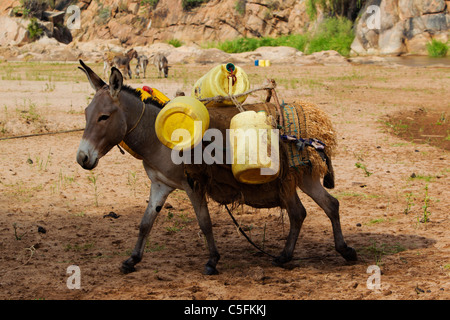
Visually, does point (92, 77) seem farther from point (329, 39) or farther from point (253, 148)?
point (329, 39)

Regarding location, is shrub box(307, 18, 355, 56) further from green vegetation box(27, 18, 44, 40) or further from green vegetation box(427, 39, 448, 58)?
green vegetation box(27, 18, 44, 40)

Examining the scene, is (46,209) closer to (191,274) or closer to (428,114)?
(191,274)

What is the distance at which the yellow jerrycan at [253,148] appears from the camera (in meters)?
4.74

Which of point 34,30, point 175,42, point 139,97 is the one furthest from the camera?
point 175,42

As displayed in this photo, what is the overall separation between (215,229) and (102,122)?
2556 mm

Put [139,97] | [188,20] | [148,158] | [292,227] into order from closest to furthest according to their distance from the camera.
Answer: [148,158]
[139,97]
[292,227]
[188,20]

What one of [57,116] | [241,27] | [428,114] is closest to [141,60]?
[57,116]

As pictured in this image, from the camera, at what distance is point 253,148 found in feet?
15.6

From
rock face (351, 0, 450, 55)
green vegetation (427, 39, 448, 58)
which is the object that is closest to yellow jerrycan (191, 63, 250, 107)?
green vegetation (427, 39, 448, 58)

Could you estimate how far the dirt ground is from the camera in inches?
188

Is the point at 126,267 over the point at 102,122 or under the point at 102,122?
under

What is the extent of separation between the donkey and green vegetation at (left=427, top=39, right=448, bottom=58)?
115 feet

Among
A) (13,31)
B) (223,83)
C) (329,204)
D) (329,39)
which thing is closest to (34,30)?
(13,31)

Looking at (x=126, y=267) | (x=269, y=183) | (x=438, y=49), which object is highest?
(x=438, y=49)
